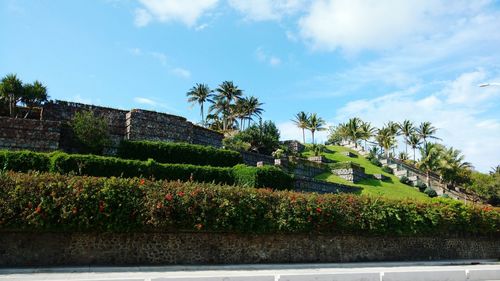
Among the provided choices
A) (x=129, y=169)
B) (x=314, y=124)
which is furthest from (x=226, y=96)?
(x=129, y=169)

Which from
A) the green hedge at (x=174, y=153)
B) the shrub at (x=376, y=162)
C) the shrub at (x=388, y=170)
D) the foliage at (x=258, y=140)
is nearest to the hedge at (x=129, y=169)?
the green hedge at (x=174, y=153)

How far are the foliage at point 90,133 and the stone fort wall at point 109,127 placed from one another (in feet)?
2.45

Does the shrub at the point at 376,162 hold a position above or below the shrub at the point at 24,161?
above

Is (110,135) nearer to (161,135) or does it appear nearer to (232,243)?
(161,135)

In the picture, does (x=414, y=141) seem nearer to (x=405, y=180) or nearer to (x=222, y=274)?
(x=405, y=180)

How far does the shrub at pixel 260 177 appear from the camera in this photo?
25609 mm

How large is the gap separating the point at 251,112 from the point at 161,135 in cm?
3471

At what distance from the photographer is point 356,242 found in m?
18.3

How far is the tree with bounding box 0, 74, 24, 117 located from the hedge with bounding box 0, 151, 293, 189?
1156cm

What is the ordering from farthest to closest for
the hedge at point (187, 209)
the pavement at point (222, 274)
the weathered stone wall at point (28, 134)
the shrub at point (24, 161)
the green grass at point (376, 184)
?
the green grass at point (376, 184), the weathered stone wall at point (28, 134), the shrub at point (24, 161), the hedge at point (187, 209), the pavement at point (222, 274)

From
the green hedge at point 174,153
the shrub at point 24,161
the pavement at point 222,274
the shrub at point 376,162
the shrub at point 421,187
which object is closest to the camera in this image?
the pavement at point 222,274

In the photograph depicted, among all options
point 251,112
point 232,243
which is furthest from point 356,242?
point 251,112

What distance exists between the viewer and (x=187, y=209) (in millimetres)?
14898

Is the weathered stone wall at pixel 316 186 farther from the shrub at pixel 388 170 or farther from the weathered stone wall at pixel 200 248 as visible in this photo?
the shrub at pixel 388 170
